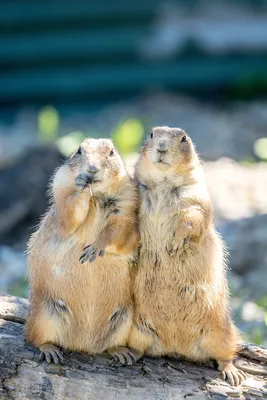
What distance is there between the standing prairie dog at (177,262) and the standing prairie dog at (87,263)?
106mm

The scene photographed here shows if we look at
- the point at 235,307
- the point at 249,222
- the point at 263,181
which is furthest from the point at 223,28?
the point at 235,307

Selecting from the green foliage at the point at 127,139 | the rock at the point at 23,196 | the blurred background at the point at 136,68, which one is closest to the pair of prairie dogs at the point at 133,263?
the rock at the point at 23,196

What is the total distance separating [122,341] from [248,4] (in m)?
12.4

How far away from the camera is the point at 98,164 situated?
4.82m

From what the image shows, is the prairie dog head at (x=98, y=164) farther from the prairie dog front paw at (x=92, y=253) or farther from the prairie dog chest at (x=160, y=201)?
the prairie dog front paw at (x=92, y=253)

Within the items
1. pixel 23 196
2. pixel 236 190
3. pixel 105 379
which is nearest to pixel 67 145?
pixel 23 196

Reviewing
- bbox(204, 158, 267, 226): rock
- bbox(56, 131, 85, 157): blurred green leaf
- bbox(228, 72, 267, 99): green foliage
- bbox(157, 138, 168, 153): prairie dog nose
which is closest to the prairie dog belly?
bbox(157, 138, 168, 153): prairie dog nose

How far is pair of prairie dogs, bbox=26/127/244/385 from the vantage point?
16.1 ft

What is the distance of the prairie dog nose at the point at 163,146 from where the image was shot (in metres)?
4.95

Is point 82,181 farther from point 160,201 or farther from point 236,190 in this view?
point 236,190

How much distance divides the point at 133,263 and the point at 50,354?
0.73 metres

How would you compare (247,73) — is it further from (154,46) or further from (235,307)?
(235,307)

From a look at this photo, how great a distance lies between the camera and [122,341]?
201 inches

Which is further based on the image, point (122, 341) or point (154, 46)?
point (154, 46)
